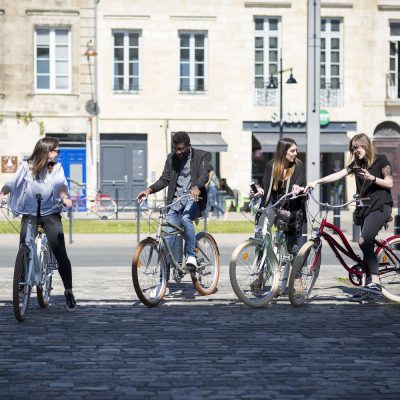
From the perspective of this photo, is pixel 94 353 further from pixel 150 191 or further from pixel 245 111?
pixel 245 111

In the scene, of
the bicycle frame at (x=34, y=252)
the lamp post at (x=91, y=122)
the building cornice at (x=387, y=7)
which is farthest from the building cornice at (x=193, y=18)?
the bicycle frame at (x=34, y=252)

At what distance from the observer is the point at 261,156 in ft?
120

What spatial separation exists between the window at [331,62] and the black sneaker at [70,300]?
27.8m

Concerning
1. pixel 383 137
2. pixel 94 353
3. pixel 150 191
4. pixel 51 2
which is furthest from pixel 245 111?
pixel 94 353

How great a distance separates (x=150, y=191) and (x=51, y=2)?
25396mm

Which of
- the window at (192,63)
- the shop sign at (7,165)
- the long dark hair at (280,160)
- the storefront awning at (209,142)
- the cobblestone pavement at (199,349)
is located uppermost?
the window at (192,63)

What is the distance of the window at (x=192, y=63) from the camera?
1416 inches

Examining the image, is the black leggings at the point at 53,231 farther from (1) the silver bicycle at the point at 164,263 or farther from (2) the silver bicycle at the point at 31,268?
(1) the silver bicycle at the point at 164,263

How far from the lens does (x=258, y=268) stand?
10.2 metres

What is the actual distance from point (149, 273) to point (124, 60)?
26203 millimetres

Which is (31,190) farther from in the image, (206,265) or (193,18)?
(193,18)

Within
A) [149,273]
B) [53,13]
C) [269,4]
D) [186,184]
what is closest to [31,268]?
[149,273]

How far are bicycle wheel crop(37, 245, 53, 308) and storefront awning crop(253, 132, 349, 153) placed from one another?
25861 millimetres

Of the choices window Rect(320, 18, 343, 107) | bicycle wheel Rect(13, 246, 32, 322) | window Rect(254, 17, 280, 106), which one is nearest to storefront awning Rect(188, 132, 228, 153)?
window Rect(254, 17, 280, 106)
